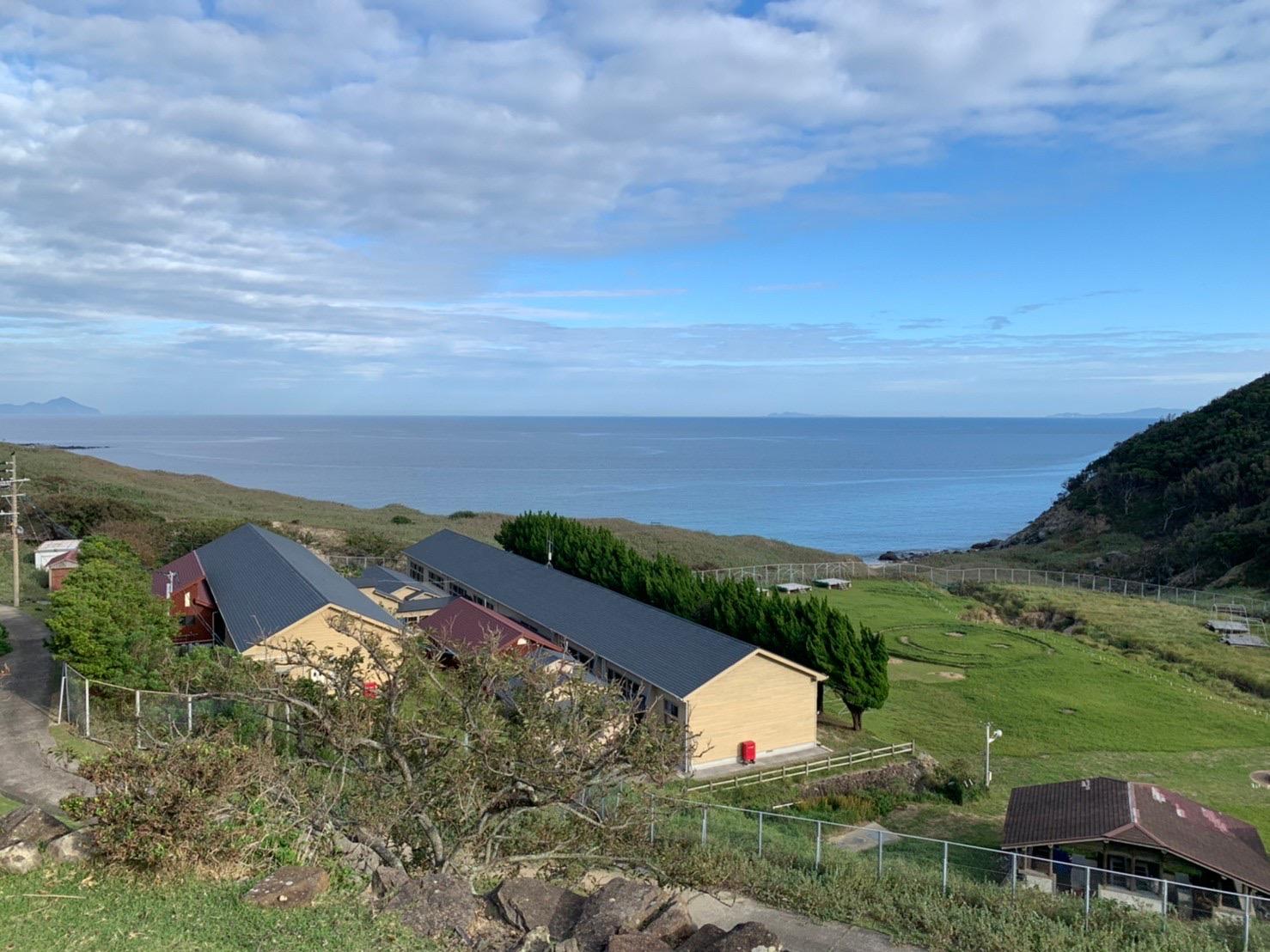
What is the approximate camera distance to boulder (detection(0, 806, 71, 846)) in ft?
36.6

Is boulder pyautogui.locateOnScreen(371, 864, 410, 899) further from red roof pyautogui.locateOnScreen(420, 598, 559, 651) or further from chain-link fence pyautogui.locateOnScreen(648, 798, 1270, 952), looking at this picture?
red roof pyautogui.locateOnScreen(420, 598, 559, 651)

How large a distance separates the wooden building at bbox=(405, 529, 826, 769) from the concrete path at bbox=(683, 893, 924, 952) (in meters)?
5.69

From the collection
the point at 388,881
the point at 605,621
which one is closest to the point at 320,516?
the point at 605,621

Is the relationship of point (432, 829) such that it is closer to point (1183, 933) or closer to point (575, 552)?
point (1183, 933)

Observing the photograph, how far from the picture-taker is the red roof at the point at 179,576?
34.6m

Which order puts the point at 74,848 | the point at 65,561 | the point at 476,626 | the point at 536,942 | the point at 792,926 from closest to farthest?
the point at 536,942 < the point at 74,848 < the point at 792,926 < the point at 476,626 < the point at 65,561

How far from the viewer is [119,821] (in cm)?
1037

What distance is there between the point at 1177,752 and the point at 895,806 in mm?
10709

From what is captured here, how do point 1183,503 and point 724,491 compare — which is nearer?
point 1183,503

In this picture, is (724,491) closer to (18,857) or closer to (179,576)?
(179,576)

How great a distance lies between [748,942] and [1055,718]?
2405cm

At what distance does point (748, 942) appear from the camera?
393 inches

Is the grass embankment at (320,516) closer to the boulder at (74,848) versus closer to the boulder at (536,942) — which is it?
the boulder at (74,848)

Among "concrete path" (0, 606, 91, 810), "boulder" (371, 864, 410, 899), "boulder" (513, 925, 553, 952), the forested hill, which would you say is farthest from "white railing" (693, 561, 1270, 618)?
"boulder" (513, 925, 553, 952)
